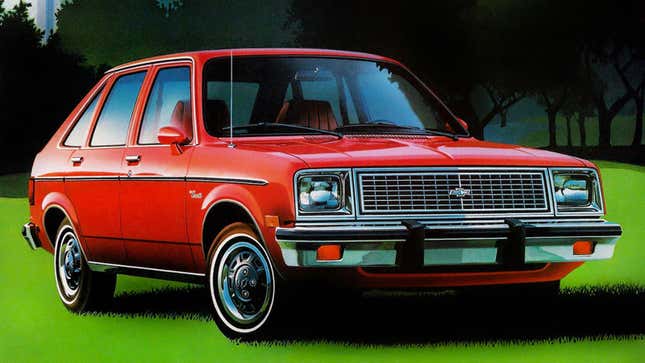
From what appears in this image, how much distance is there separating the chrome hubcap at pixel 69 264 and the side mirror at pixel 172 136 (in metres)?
1.67

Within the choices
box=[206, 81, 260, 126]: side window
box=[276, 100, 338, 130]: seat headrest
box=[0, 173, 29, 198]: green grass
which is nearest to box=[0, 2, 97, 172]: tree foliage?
box=[0, 173, 29, 198]: green grass

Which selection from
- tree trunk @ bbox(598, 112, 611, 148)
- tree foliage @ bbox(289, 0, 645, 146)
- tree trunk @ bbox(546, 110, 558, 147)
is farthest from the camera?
tree trunk @ bbox(546, 110, 558, 147)

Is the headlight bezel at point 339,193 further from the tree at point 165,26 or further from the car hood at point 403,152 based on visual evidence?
the tree at point 165,26

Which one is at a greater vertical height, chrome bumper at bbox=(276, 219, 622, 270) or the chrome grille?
the chrome grille

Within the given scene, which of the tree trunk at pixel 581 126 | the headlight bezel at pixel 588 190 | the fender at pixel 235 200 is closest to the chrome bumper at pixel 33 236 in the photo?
the fender at pixel 235 200

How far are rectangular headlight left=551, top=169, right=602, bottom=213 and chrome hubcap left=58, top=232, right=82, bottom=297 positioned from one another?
3.77m

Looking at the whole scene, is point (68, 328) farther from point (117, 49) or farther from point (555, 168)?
point (555, 168)

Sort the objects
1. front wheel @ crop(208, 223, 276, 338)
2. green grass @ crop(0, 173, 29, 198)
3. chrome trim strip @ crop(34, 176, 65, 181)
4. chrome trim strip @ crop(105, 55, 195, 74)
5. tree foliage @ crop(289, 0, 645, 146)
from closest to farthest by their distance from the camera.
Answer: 1. front wheel @ crop(208, 223, 276, 338)
2. chrome trim strip @ crop(105, 55, 195, 74)
3. chrome trim strip @ crop(34, 176, 65, 181)
4. tree foliage @ crop(289, 0, 645, 146)
5. green grass @ crop(0, 173, 29, 198)

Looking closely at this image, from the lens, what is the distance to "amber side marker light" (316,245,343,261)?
6992 millimetres

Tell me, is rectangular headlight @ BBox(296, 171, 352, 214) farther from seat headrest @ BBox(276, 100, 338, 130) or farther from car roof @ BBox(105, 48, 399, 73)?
car roof @ BBox(105, 48, 399, 73)

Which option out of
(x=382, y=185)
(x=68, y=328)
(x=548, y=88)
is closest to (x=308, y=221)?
(x=382, y=185)

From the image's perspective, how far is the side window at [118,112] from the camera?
30.5 feet

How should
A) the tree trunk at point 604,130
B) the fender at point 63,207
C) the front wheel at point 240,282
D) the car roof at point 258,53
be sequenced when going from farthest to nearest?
1. the tree trunk at point 604,130
2. the fender at point 63,207
3. the car roof at point 258,53
4. the front wheel at point 240,282

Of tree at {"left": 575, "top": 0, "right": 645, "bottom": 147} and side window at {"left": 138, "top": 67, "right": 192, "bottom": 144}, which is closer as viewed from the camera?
side window at {"left": 138, "top": 67, "right": 192, "bottom": 144}
